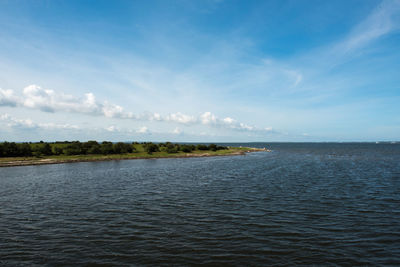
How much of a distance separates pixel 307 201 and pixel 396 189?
61.9 ft

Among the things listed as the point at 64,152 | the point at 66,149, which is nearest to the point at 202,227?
the point at 64,152

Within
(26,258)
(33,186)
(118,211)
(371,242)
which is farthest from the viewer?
(33,186)

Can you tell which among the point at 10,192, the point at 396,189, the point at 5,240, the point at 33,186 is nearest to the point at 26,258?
the point at 5,240

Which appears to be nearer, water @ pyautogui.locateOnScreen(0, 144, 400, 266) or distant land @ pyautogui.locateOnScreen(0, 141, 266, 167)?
water @ pyautogui.locateOnScreen(0, 144, 400, 266)

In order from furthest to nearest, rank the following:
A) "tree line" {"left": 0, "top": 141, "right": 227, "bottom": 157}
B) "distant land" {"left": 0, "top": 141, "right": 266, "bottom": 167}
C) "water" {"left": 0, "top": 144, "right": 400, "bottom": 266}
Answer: "tree line" {"left": 0, "top": 141, "right": 227, "bottom": 157} → "distant land" {"left": 0, "top": 141, "right": 266, "bottom": 167} → "water" {"left": 0, "top": 144, "right": 400, "bottom": 266}

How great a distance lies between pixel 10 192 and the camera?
1430 inches

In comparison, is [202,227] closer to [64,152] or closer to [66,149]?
[64,152]

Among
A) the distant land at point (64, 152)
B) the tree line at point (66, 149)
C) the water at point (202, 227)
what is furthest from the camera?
the tree line at point (66, 149)

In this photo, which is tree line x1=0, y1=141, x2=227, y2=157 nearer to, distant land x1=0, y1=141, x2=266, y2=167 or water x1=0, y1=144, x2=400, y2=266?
distant land x1=0, y1=141, x2=266, y2=167

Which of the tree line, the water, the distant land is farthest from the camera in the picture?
the tree line

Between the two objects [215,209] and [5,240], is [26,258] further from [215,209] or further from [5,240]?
[215,209]

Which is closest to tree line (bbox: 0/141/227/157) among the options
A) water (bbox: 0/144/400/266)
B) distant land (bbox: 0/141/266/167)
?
distant land (bbox: 0/141/266/167)

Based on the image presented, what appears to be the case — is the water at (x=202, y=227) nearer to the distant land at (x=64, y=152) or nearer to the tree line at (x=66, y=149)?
the distant land at (x=64, y=152)

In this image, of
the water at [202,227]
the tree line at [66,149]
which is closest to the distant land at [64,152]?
the tree line at [66,149]
